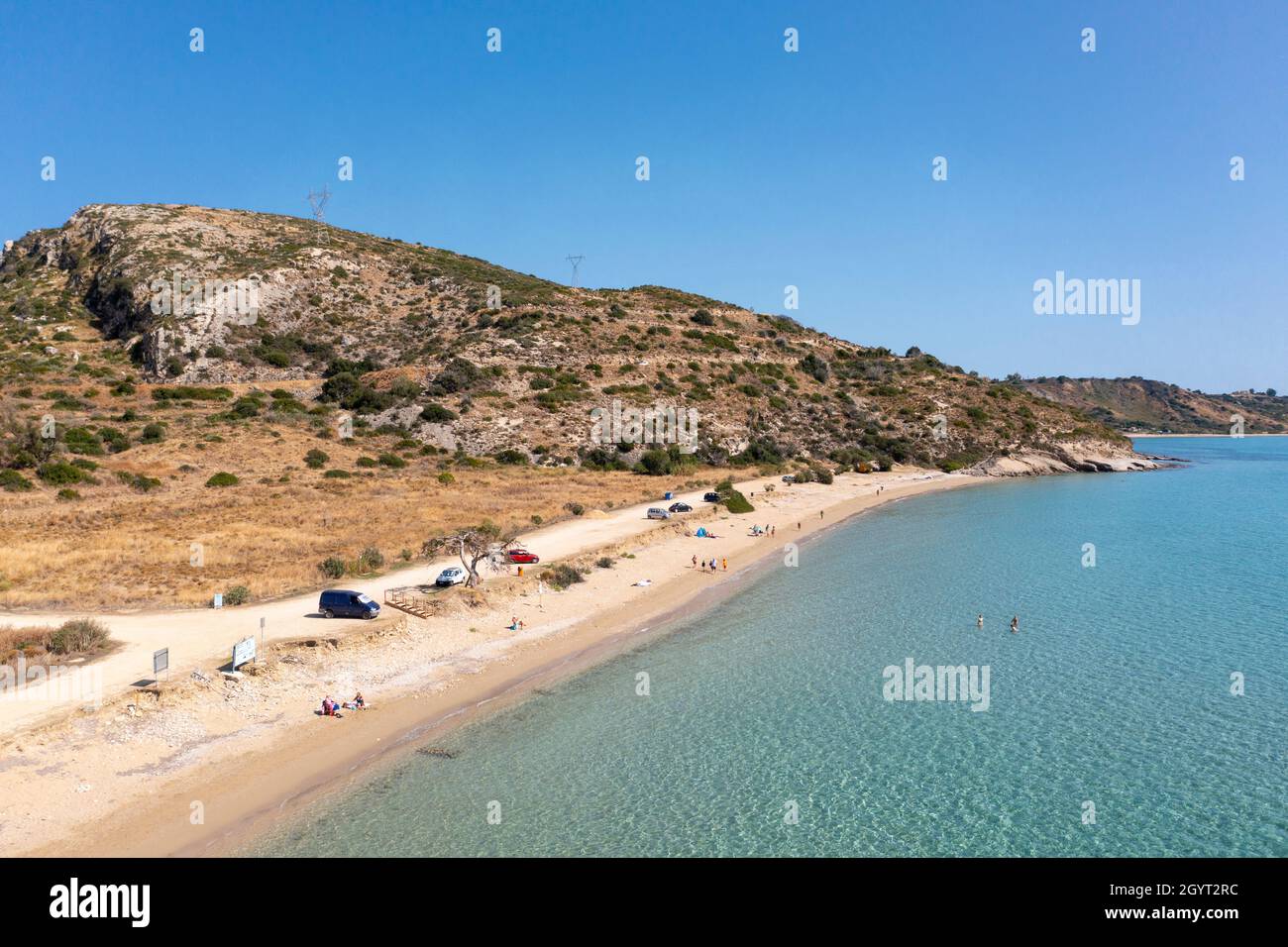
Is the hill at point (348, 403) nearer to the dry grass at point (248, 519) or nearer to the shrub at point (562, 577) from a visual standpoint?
the dry grass at point (248, 519)

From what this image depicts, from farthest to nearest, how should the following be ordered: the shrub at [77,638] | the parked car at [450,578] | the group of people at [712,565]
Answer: the group of people at [712,565]
the parked car at [450,578]
the shrub at [77,638]

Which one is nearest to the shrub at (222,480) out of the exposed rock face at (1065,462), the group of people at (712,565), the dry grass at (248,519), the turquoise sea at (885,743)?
the dry grass at (248,519)

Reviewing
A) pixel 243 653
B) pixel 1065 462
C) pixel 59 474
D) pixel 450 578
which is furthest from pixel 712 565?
pixel 1065 462

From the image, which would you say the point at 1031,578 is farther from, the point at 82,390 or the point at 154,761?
the point at 82,390

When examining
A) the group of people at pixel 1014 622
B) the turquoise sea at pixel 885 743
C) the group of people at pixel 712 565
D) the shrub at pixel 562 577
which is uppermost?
the shrub at pixel 562 577

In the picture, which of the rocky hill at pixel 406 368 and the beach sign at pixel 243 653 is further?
the rocky hill at pixel 406 368

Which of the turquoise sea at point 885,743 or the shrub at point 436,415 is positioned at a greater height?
the shrub at point 436,415
